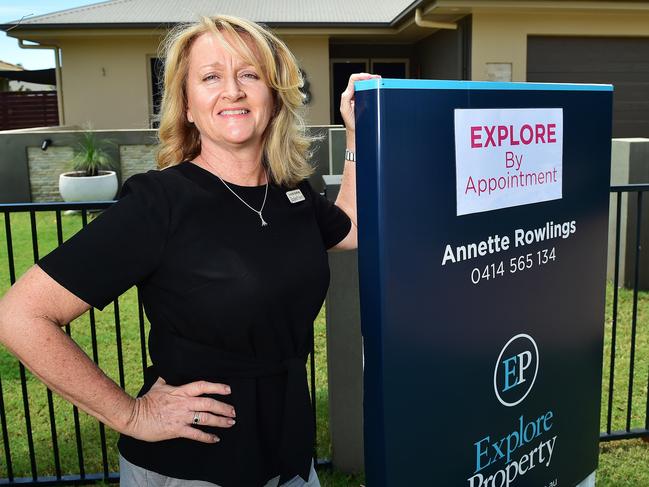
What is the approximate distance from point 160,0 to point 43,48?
10.0 feet

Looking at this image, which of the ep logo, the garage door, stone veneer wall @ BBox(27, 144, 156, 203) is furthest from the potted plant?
the ep logo

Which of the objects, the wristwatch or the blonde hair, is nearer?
the blonde hair

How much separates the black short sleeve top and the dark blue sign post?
0.77ft

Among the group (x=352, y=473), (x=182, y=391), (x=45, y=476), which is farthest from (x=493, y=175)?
(x=45, y=476)

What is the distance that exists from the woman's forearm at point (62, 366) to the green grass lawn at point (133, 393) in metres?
1.97

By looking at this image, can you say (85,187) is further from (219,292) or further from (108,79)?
(219,292)

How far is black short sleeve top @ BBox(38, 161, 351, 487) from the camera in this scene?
153 cm

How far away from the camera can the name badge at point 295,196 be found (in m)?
1.89

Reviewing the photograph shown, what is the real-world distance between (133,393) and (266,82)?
3259mm

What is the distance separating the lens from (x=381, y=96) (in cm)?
147

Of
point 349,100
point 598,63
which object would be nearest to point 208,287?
point 349,100

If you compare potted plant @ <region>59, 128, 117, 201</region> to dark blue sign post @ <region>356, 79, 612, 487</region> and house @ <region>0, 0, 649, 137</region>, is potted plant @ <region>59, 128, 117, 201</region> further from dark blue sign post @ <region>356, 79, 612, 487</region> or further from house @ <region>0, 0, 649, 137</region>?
dark blue sign post @ <region>356, 79, 612, 487</region>

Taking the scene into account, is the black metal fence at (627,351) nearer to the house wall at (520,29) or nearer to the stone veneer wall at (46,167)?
the house wall at (520,29)

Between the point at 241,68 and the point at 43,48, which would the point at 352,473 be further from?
the point at 43,48
